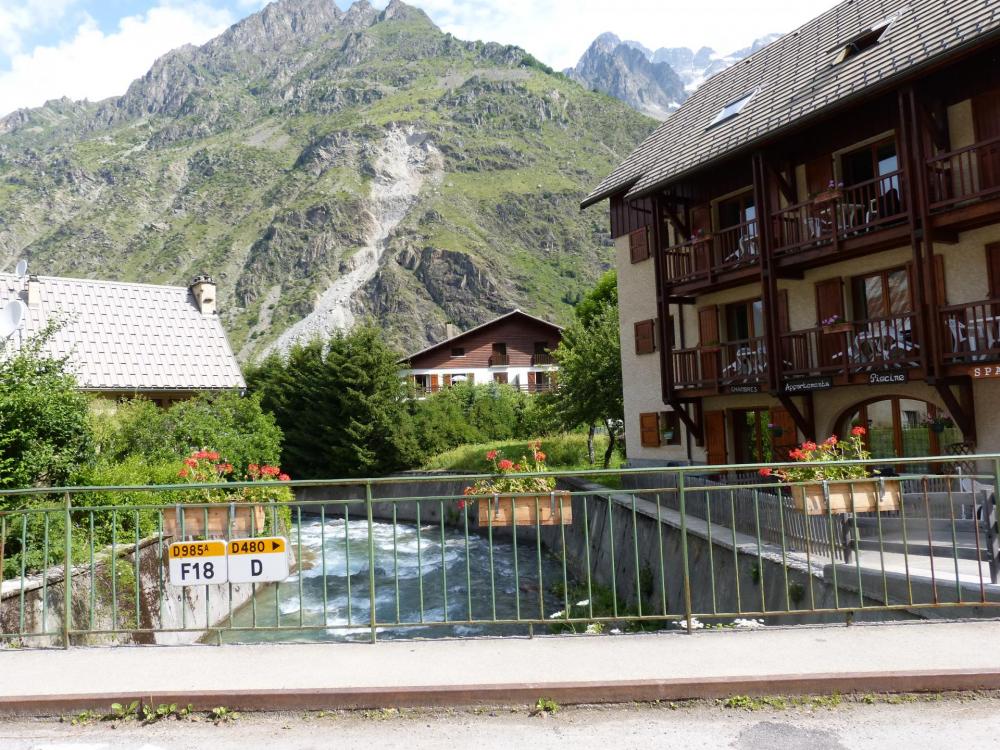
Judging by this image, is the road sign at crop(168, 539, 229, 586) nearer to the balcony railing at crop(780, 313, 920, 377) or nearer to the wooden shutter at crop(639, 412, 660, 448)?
the balcony railing at crop(780, 313, 920, 377)

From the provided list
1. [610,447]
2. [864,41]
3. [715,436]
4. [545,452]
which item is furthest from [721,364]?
[545,452]

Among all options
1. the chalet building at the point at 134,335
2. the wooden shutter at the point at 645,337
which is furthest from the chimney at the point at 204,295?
the wooden shutter at the point at 645,337

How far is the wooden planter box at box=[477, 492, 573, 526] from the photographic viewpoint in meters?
7.67

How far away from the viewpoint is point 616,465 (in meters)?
30.3

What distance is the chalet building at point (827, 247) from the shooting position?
47.5ft

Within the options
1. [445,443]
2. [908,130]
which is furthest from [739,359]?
[445,443]

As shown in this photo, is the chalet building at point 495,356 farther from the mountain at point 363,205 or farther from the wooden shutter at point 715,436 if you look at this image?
the mountain at point 363,205

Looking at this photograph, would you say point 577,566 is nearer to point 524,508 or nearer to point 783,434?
point 783,434

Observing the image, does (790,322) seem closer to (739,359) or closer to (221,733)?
(739,359)

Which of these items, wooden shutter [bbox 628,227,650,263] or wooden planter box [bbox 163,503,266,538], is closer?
wooden planter box [bbox 163,503,266,538]

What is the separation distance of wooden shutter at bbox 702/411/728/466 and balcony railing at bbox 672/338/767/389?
1370mm

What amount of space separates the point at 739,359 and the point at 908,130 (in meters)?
6.56

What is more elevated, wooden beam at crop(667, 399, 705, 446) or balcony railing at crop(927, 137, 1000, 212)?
balcony railing at crop(927, 137, 1000, 212)

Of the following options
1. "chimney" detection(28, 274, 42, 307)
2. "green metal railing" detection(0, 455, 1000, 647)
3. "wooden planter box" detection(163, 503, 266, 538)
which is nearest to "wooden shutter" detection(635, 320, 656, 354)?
"green metal railing" detection(0, 455, 1000, 647)
